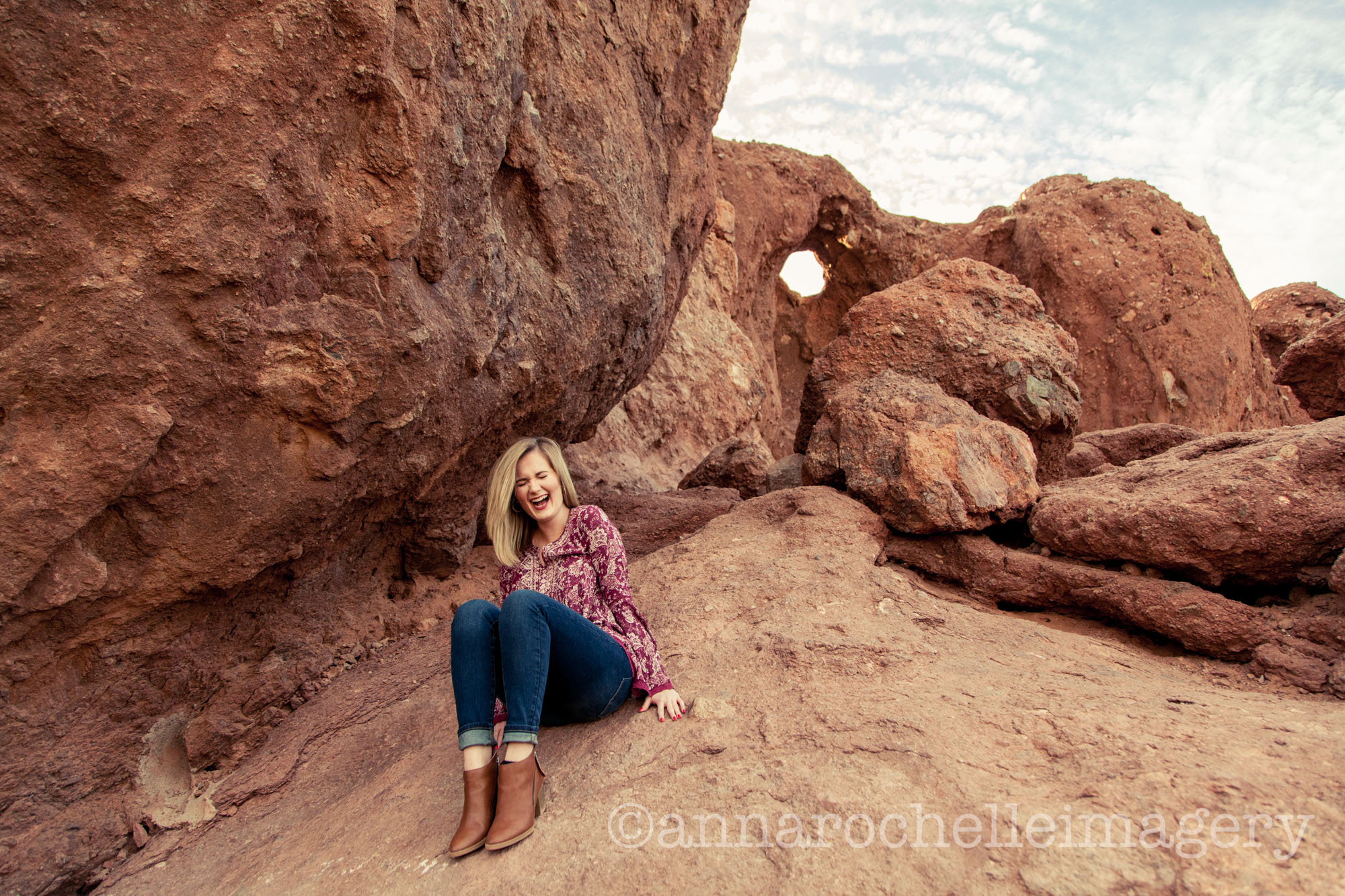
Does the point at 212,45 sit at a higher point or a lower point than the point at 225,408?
higher

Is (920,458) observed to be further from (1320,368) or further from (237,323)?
(237,323)

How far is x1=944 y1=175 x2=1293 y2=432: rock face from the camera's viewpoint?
8.38 meters

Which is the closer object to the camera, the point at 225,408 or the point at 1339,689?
the point at 225,408

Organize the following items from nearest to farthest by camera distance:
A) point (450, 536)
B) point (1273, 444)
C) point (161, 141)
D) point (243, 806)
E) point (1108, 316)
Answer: point (161, 141) → point (243, 806) → point (1273, 444) → point (450, 536) → point (1108, 316)

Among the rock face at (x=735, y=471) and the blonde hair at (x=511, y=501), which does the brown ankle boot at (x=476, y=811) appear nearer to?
the blonde hair at (x=511, y=501)

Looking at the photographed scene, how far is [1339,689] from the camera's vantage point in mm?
2154

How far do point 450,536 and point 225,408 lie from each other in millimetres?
1360

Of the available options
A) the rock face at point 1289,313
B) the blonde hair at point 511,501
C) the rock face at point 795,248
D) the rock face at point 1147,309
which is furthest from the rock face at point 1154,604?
the rock face at point 1289,313

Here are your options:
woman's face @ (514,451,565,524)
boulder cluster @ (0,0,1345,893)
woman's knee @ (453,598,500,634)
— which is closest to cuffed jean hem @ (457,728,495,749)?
woman's knee @ (453,598,500,634)

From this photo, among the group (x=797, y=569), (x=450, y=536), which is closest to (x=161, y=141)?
(x=450, y=536)

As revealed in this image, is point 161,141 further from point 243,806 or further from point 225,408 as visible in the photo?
point 243,806

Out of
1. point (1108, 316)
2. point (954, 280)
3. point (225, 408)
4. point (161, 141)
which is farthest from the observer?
point (1108, 316)

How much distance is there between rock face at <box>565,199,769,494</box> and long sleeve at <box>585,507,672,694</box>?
2466 millimetres

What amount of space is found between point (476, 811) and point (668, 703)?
0.55 meters
